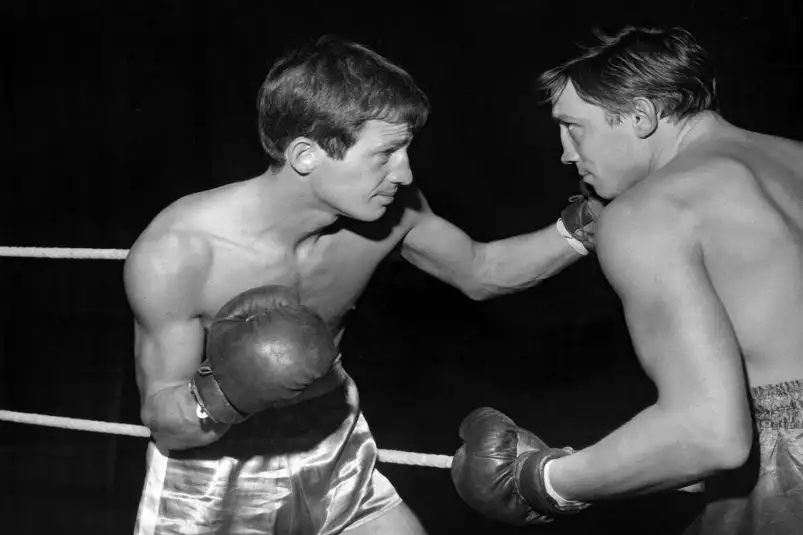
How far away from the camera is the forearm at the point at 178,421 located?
137 cm

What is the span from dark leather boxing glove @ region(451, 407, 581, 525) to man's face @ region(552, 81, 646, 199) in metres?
0.40

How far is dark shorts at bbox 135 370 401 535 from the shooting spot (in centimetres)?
152

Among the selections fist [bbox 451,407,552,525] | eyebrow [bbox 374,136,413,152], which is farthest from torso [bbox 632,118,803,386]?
eyebrow [bbox 374,136,413,152]

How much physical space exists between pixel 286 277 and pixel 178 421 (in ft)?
1.07

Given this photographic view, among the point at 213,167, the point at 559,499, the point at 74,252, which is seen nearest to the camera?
the point at 559,499

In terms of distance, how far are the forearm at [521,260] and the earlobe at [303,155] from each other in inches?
17.3

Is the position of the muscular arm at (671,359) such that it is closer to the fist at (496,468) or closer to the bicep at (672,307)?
the bicep at (672,307)

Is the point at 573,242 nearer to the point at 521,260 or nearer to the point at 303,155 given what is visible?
the point at 521,260

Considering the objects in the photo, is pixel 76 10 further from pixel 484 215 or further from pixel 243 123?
pixel 484 215

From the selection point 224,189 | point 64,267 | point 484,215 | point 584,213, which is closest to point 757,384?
point 584,213

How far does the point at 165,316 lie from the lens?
4.74ft

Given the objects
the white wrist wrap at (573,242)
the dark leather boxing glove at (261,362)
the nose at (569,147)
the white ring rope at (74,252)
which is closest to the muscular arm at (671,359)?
the nose at (569,147)

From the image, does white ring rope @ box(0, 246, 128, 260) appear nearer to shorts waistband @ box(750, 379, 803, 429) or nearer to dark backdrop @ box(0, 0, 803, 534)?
dark backdrop @ box(0, 0, 803, 534)

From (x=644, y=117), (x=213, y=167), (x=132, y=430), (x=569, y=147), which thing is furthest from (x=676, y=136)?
(x=213, y=167)
